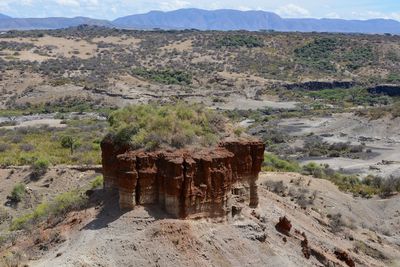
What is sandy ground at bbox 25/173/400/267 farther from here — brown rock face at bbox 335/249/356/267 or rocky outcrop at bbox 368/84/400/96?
rocky outcrop at bbox 368/84/400/96

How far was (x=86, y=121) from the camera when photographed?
2335 inches

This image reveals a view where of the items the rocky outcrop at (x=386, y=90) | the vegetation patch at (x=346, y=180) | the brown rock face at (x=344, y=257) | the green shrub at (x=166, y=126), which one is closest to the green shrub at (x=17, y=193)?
the green shrub at (x=166, y=126)

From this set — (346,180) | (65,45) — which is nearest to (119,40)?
(65,45)

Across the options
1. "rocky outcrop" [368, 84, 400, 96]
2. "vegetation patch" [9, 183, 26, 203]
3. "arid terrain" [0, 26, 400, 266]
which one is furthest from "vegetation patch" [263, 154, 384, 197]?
"rocky outcrop" [368, 84, 400, 96]

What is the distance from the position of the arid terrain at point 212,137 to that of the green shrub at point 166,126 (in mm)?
290

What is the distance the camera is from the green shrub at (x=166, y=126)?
18.0 meters

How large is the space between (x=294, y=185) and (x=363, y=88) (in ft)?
226

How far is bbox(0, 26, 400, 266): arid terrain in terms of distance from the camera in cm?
1712

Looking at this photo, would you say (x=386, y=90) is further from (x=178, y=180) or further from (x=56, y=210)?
(x=178, y=180)

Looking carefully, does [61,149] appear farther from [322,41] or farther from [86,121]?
[322,41]

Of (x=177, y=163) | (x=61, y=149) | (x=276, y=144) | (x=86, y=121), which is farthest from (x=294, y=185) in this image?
(x=86, y=121)

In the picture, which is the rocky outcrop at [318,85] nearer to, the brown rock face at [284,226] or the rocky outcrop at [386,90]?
the rocky outcrop at [386,90]

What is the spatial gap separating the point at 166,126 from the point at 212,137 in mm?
1567

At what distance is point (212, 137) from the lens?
1867 cm
